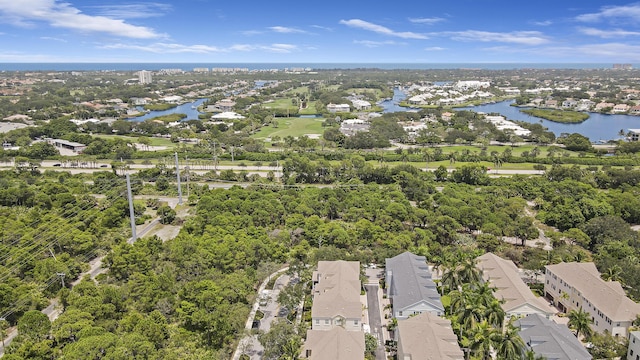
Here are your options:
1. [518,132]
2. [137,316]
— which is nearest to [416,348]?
[137,316]

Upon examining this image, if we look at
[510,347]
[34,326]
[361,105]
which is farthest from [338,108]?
[510,347]

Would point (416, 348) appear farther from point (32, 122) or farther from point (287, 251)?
point (32, 122)

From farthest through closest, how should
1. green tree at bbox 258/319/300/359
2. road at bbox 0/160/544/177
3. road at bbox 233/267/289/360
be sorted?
road at bbox 0/160/544/177
road at bbox 233/267/289/360
green tree at bbox 258/319/300/359

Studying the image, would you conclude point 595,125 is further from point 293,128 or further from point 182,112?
point 182,112

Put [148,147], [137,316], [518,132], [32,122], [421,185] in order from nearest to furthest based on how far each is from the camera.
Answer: [137,316]
[421,185]
[148,147]
[518,132]
[32,122]

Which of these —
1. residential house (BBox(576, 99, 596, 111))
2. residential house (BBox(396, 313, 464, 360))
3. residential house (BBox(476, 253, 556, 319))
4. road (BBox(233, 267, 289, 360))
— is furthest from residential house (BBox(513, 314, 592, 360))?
residential house (BBox(576, 99, 596, 111))

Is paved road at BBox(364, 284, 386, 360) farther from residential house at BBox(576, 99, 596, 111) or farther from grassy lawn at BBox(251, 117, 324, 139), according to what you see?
residential house at BBox(576, 99, 596, 111)
